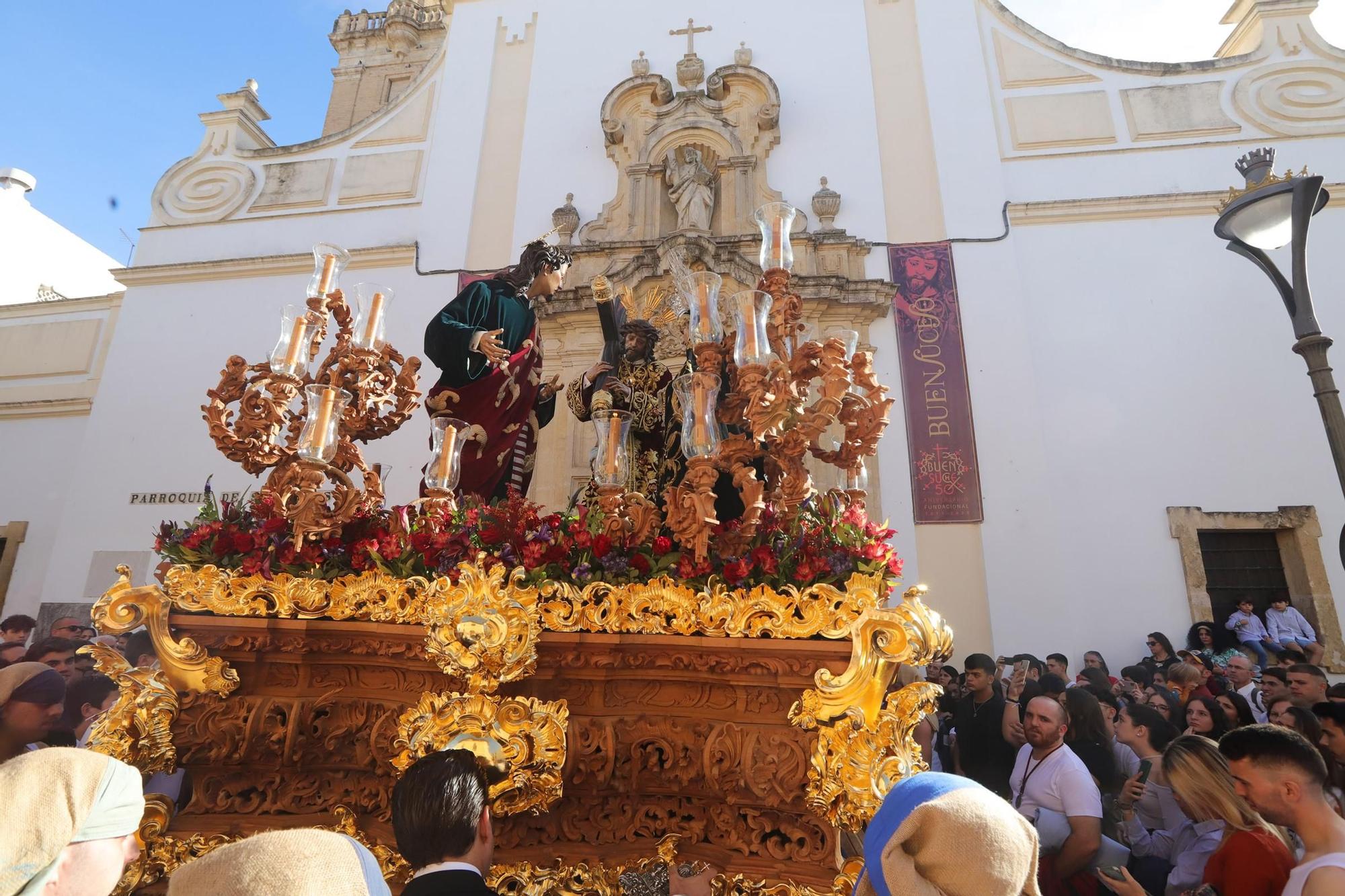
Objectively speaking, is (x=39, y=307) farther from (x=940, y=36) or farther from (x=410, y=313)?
(x=940, y=36)

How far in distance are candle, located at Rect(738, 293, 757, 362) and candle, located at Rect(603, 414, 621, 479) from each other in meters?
0.62

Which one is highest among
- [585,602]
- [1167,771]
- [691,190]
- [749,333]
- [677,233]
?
[691,190]

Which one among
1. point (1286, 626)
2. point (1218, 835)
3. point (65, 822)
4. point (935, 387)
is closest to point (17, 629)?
point (65, 822)

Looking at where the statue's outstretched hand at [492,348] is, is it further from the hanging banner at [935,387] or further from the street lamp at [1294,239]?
the hanging banner at [935,387]

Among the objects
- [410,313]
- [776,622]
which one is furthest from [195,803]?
[410,313]

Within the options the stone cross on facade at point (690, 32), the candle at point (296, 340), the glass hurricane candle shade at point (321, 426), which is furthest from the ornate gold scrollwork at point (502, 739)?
the stone cross on facade at point (690, 32)

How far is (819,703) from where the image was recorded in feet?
7.08

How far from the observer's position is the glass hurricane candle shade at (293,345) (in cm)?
298

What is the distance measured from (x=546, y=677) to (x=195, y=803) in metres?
1.21

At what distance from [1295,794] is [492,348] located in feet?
10.7

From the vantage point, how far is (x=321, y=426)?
2.75 meters

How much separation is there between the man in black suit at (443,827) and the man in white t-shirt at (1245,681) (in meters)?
4.84

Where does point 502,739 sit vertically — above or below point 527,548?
below

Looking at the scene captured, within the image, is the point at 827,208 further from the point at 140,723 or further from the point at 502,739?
the point at 140,723
